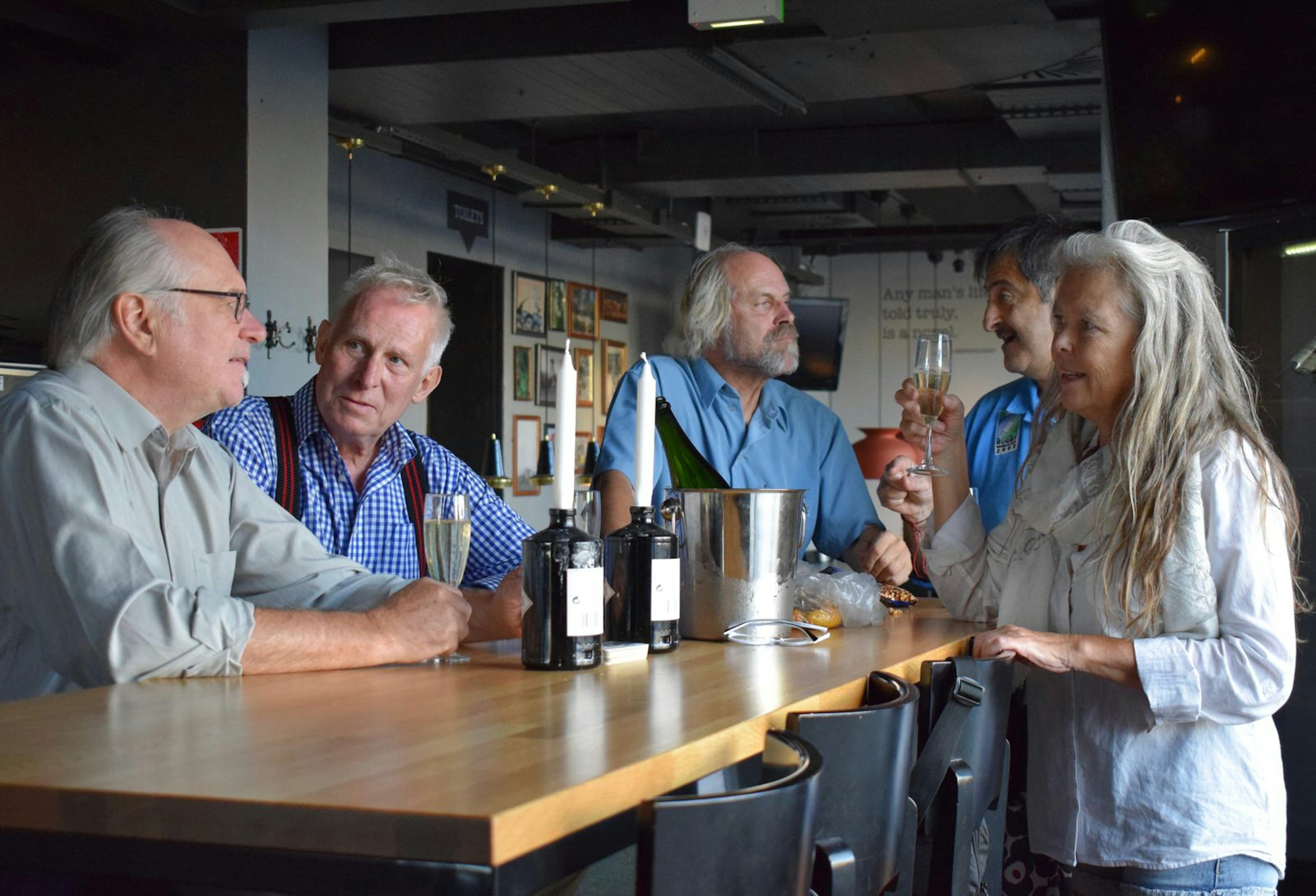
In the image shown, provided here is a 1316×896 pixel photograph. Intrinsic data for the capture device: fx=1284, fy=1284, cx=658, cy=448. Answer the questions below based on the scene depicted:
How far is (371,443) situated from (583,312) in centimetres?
770

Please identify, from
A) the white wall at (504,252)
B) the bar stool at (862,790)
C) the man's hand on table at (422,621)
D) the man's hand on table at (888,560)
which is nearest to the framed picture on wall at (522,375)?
the white wall at (504,252)

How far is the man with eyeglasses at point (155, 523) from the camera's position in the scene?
59.7 inches

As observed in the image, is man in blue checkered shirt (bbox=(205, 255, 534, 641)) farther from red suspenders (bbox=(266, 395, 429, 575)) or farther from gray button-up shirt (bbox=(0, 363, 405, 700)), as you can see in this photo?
gray button-up shirt (bbox=(0, 363, 405, 700))

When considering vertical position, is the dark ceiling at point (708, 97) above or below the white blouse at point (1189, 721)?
above

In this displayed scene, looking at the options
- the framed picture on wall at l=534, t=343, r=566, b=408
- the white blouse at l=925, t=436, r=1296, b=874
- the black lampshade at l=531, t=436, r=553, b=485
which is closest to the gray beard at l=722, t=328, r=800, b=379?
the white blouse at l=925, t=436, r=1296, b=874

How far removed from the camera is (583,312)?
10.2 m

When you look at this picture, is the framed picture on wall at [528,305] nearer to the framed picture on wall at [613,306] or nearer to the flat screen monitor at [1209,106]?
the framed picture on wall at [613,306]

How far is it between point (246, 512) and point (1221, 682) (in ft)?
4.63

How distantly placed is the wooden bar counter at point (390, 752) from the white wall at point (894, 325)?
10.6m

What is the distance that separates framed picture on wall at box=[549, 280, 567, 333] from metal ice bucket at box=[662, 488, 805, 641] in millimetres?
7764

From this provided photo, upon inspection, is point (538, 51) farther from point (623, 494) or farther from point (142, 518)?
point (142, 518)

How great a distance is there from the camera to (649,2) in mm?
4922

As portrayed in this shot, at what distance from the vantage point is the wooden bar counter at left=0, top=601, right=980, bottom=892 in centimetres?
92

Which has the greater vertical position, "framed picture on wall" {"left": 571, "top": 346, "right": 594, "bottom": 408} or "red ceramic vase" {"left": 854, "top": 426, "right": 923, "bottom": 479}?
"framed picture on wall" {"left": 571, "top": 346, "right": 594, "bottom": 408}
